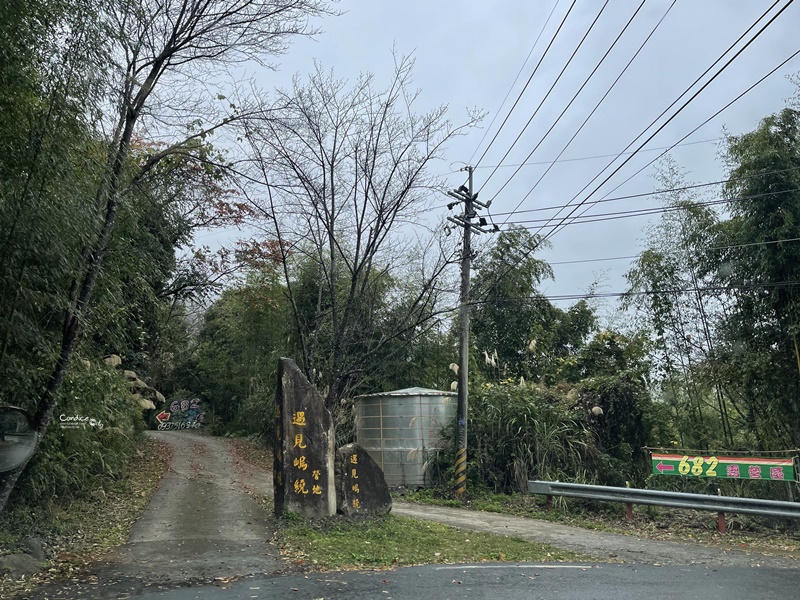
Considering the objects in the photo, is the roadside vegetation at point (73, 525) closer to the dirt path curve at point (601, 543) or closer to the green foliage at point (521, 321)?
the dirt path curve at point (601, 543)

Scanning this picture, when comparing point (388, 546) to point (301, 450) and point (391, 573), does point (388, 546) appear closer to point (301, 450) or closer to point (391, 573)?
point (391, 573)

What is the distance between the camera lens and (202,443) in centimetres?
2452

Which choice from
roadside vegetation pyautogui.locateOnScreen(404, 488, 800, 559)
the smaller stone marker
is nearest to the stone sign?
the smaller stone marker

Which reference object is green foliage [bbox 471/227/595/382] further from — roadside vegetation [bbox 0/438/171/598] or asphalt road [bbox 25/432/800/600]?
roadside vegetation [bbox 0/438/171/598]

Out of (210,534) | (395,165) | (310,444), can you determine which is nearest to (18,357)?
(210,534)

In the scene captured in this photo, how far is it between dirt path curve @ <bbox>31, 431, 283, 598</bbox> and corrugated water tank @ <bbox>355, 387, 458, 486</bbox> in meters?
2.90

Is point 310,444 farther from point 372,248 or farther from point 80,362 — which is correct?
point 372,248

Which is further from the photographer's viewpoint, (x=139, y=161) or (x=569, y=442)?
(x=569, y=442)

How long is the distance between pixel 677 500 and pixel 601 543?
7.29ft

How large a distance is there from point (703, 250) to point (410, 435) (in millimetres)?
7833

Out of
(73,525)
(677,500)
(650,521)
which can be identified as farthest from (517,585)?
(650,521)

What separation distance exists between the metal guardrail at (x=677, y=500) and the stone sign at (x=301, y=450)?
477 centimetres

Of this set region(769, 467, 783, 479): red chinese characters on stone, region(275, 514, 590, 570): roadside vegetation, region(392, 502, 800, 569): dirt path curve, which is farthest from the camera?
region(769, 467, 783, 479): red chinese characters on stone

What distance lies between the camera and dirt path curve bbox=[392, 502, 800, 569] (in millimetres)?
8820
